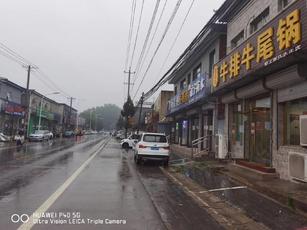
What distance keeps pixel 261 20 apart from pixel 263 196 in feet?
29.0

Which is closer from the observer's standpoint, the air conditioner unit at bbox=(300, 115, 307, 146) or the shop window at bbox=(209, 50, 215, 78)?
the air conditioner unit at bbox=(300, 115, 307, 146)

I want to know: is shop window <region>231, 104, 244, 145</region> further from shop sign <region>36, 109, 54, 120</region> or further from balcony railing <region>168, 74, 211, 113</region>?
shop sign <region>36, 109, 54, 120</region>

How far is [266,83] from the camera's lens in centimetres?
1434

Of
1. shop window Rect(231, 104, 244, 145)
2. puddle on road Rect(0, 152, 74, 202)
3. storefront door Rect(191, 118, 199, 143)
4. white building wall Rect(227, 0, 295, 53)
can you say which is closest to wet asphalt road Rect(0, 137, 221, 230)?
puddle on road Rect(0, 152, 74, 202)

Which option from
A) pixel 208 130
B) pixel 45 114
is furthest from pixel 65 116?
pixel 208 130

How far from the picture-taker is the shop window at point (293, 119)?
506 inches

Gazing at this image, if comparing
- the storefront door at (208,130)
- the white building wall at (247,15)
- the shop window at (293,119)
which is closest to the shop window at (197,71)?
the storefront door at (208,130)

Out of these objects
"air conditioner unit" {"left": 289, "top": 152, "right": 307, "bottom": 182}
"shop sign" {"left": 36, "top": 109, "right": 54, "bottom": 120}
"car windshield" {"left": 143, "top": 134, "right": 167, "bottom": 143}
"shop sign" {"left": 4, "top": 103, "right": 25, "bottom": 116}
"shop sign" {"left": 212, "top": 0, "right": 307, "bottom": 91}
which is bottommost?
"air conditioner unit" {"left": 289, "top": 152, "right": 307, "bottom": 182}

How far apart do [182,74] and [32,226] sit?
3040cm

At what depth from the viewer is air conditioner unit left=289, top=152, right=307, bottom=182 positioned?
419 inches

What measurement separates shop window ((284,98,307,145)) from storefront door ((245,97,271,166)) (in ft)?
4.31

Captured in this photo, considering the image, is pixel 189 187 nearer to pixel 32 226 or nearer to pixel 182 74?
pixel 32 226

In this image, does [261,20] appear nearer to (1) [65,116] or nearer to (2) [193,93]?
(2) [193,93]

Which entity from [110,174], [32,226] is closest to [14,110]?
[110,174]
